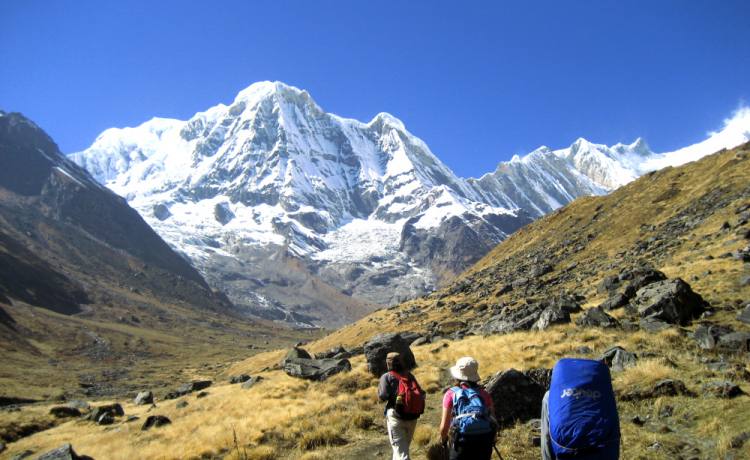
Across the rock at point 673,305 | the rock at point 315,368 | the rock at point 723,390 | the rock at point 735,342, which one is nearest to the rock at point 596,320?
the rock at point 673,305

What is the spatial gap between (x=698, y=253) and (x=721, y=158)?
150 feet

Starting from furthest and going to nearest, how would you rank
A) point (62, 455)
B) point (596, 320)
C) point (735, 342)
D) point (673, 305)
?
point (596, 320)
point (673, 305)
point (735, 342)
point (62, 455)

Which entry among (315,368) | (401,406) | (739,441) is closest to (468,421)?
(401,406)

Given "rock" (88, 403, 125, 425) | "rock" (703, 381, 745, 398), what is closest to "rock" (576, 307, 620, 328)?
"rock" (703, 381, 745, 398)

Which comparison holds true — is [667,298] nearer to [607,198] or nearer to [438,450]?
[438,450]

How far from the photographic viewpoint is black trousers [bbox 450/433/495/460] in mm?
7676

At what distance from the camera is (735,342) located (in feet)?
54.1

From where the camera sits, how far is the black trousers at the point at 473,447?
7.68m

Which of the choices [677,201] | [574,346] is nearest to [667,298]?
[574,346]

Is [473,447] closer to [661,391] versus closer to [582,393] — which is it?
[582,393]

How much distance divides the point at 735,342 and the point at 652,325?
458 cm

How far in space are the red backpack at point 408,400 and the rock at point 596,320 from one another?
16.3 m

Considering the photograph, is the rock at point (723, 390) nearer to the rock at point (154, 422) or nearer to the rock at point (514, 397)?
the rock at point (514, 397)

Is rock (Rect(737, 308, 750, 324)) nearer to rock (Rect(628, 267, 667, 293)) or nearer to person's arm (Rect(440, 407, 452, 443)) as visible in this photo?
rock (Rect(628, 267, 667, 293))
